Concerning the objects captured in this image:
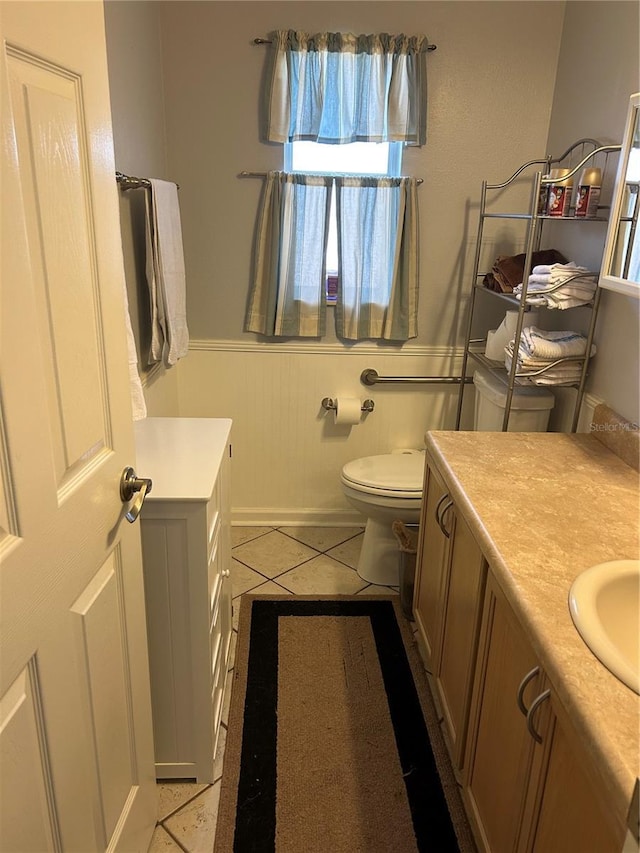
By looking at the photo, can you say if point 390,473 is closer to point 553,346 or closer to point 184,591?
point 553,346

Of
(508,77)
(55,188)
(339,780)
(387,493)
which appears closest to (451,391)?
(387,493)

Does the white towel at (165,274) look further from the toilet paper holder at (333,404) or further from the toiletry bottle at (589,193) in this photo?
the toiletry bottle at (589,193)

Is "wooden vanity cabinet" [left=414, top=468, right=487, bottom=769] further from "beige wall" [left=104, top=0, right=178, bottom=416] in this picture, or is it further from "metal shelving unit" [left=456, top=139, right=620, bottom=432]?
"beige wall" [left=104, top=0, right=178, bottom=416]

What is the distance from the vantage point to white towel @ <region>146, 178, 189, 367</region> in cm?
205

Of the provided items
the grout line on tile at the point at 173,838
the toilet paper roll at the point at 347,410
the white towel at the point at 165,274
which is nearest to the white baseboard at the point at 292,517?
the toilet paper roll at the point at 347,410

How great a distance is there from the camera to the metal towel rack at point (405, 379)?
2881mm

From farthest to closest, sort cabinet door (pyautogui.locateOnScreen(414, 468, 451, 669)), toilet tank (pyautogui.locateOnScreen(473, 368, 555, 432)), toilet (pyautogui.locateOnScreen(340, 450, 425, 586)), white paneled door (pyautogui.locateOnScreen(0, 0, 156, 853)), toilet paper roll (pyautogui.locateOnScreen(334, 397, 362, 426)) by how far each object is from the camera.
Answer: toilet paper roll (pyautogui.locateOnScreen(334, 397, 362, 426)) < toilet (pyautogui.locateOnScreen(340, 450, 425, 586)) < toilet tank (pyautogui.locateOnScreen(473, 368, 555, 432)) < cabinet door (pyautogui.locateOnScreen(414, 468, 451, 669)) < white paneled door (pyautogui.locateOnScreen(0, 0, 156, 853))

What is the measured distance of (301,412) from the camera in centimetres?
293

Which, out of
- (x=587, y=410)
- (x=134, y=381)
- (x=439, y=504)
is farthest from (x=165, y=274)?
(x=587, y=410)

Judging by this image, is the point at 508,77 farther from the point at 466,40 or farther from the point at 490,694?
the point at 490,694

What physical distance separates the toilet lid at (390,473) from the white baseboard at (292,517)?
47cm

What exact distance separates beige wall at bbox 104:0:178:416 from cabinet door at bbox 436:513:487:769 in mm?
1253

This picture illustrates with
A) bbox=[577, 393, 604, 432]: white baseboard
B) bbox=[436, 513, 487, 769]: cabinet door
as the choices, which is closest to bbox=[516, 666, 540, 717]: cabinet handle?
bbox=[436, 513, 487, 769]: cabinet door

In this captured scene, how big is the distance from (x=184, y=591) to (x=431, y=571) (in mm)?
805
